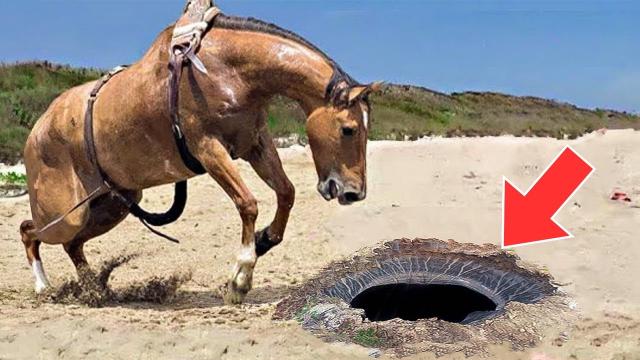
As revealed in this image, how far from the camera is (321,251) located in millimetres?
8820

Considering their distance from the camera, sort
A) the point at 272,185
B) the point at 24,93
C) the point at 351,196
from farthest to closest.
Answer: the point at 24,93 → the point at 272,185 → the point at 351,196

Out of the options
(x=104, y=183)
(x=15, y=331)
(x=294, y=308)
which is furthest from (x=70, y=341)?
(x=104, y=183)

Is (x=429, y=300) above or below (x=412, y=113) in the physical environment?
below

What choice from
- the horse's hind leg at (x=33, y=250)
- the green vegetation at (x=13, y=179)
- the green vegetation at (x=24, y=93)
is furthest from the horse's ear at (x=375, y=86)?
the green vegetation at (x=24, y=93)

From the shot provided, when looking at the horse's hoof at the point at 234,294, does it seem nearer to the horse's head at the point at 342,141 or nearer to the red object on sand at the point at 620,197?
the horse's head at the point at 342,141

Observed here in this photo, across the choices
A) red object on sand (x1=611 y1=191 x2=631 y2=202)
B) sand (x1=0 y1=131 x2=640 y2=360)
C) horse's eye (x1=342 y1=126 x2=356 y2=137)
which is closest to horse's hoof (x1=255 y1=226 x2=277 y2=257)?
sand (x1=0 y1=131 x2=640 y2=360)

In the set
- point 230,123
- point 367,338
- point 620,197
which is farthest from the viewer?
point 620,197

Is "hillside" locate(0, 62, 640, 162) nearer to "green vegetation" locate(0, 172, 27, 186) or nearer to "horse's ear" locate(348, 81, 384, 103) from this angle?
"green vegetation" locate(0, 172, 27, 186)

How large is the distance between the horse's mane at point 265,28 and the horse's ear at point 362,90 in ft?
0.49

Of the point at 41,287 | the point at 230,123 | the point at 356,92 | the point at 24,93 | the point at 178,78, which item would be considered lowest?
the point at 41,287

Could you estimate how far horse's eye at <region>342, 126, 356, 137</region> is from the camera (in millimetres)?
5188

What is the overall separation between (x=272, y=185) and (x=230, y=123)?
24.9 inches

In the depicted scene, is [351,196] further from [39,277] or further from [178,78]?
[39,277]

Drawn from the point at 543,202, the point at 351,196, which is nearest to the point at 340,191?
the point at 351,196
